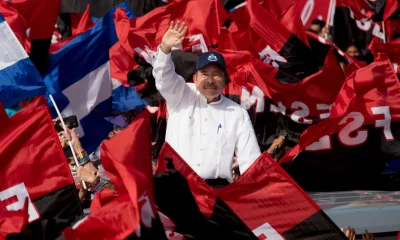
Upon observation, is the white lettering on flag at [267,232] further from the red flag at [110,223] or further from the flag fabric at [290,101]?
the flag fabric at [290,101]

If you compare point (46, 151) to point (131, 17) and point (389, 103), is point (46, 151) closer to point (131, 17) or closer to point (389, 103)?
point (389, 103)

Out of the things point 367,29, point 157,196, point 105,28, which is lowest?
point 367,29

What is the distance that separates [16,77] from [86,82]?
4.68 ft

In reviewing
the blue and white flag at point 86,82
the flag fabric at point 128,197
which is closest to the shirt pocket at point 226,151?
the flag fabric at point 128,197

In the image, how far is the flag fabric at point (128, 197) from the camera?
226 inches

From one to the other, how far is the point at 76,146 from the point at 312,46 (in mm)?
2954

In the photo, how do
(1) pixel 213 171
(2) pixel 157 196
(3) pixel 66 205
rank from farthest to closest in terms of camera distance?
(1) pixel 213 171, (3) pixel 66 205, (2) pixel 157 196

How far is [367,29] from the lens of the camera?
13789 millimetres

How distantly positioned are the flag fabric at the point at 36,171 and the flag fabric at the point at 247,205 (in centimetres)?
67

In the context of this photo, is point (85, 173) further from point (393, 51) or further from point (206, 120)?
point (393, 51)

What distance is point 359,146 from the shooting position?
9.16 meters

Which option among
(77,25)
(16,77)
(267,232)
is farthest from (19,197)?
(77,25)

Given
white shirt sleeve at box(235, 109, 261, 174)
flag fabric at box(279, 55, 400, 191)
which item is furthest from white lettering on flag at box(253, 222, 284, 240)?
A: flag fabric at box(279, 55, 400, 191)

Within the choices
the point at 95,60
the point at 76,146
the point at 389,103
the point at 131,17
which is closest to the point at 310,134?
the point at 389,103
